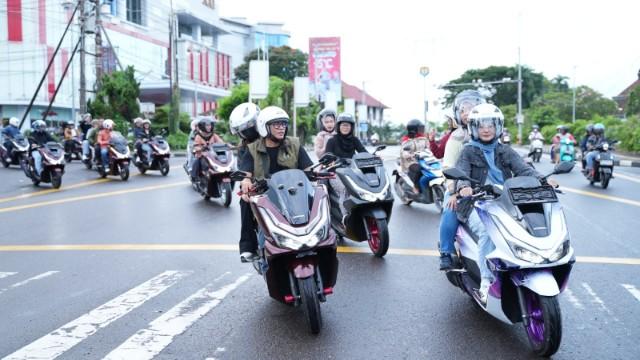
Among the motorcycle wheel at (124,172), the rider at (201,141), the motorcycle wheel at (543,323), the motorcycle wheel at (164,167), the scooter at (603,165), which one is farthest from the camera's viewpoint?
the motorcycle wheel at (164,167)

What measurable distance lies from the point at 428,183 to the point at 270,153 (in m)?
6.07

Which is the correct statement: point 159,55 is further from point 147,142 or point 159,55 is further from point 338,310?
point 338,310

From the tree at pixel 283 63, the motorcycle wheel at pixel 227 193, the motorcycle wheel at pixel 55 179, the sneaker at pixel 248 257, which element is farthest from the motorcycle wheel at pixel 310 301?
the tree at pixel 283 63

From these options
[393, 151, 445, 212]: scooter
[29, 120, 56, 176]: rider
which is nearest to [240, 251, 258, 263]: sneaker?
[393, 151, 445, 212]: scooter

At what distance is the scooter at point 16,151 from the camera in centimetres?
2146

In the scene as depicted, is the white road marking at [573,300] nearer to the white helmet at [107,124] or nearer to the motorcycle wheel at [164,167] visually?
the white helmet at [107,124]

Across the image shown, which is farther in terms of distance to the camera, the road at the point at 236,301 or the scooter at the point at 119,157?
the scooter at the point at 119,157

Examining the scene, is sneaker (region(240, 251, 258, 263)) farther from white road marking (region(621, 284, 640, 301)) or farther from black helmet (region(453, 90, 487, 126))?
white road marking (region(621, 284, 640, 301))

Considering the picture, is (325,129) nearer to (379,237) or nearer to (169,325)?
(379,237)

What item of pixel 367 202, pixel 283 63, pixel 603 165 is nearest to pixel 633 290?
pixel 367 202

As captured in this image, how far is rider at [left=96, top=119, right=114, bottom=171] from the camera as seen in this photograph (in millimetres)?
18500

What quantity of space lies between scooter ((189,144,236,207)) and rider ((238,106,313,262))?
21.8 ft

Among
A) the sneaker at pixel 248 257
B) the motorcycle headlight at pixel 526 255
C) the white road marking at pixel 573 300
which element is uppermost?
the motorcycle headlight at pixel 526 255

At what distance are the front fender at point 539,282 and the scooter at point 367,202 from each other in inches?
130
